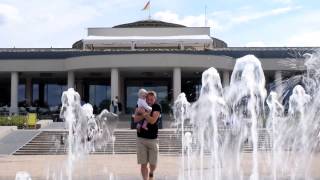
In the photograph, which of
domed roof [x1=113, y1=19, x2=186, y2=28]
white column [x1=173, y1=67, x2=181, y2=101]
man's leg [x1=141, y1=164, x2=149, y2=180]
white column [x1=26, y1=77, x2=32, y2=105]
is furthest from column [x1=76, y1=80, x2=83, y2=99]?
man's leg [x1=141, y1=164, x2=149, y2=180]

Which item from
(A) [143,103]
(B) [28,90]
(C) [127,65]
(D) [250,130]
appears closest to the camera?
(A) [143,103]

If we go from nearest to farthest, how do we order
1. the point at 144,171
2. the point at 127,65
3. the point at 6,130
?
the point at 144,171 → the point at 6,130 → the point at 127,65

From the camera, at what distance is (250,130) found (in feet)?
63.3

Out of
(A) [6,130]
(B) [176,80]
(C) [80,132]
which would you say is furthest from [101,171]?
(B) [176,80]

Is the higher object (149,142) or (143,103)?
(143,103)

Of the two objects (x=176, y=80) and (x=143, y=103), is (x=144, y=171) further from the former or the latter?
(x=176, y=80)

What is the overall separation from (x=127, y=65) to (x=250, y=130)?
72.9ft

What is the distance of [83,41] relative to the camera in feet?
165

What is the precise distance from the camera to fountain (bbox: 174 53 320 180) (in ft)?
39.6

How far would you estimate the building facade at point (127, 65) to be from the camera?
1609 inches

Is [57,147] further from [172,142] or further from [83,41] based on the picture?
[83,41]

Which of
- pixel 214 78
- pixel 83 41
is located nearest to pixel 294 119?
pixel 214 78

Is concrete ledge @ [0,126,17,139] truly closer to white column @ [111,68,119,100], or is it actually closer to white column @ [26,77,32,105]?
white column @ [111,68,119,100]

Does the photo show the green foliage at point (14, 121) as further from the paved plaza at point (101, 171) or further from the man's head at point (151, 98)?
the man's head at point (151, 98)
